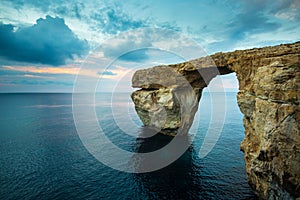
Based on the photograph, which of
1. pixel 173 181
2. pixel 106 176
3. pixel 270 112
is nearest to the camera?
pixel 270 112

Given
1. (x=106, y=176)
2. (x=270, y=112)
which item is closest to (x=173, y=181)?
(x=106, y=176)

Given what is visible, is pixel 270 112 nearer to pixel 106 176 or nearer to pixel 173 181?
pixel 173 181

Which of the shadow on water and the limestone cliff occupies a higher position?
the limestone cliff

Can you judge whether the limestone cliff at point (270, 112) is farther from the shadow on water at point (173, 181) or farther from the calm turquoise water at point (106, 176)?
the shadow on water at point (173, 181)

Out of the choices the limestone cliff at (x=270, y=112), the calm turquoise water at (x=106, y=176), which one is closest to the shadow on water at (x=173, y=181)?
the calm turquoise water at (x=106, y=176)

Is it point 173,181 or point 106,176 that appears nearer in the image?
point 173,181

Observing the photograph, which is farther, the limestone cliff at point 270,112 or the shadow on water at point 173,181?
the shadow on water at point 173,181

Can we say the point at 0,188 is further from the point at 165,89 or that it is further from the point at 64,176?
the point at 165,89

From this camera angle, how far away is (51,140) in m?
39.6

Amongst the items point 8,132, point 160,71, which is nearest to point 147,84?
point 160,71

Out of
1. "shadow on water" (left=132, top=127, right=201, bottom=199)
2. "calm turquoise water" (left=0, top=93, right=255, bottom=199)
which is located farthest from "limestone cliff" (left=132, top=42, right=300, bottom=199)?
"shadow on water" (left=132, top=127, right=201, bottom=199)

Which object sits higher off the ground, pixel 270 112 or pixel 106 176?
pixel 270 112

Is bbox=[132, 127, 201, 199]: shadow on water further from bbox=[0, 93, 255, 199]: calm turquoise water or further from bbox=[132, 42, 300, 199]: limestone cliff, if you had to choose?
bbox=[132, 42, 300, 199]: limestone cliff

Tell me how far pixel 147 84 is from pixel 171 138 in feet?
51.3
